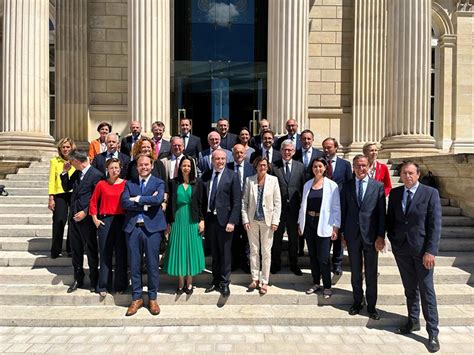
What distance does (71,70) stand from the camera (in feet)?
43.7

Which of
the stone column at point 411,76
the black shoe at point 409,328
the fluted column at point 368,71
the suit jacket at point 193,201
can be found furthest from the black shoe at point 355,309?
the fluted column at point 368,71

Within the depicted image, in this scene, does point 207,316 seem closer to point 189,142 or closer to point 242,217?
point 242,217

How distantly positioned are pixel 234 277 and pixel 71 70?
33.6 ft

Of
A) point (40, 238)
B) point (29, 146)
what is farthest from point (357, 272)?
point (29, 146)

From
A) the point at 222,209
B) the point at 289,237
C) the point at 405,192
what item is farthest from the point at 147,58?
the point at 405,192

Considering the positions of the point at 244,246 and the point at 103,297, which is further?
the point at 244,246

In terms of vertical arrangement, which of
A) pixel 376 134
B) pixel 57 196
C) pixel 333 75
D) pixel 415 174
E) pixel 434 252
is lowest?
pixel 434 252

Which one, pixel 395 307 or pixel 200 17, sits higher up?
pixel 200 17

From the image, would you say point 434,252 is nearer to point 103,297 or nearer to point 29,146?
point 103,297

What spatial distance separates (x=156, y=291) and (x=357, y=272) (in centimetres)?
265

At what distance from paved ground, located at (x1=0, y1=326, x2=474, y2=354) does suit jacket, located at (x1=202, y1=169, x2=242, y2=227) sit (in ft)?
4.62

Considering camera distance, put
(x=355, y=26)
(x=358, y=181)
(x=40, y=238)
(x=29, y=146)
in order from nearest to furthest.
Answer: (x=358, y=181), (x=40, y=238), (x=29, y=146), (x=355, y=26)

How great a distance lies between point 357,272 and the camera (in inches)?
208

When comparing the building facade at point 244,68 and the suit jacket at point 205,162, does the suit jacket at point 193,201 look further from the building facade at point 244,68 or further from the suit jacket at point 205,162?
the building facade at point 244,68
